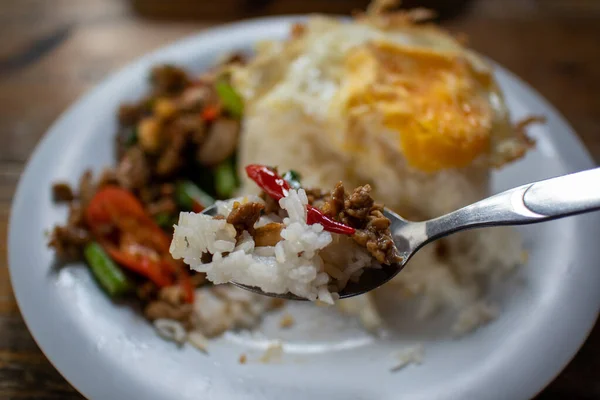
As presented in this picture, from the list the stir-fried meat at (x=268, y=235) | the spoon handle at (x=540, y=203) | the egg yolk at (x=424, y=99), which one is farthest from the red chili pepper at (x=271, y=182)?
the egg yolk at (x=424, y=99)

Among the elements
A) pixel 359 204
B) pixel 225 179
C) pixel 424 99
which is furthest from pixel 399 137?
pixel 225 179

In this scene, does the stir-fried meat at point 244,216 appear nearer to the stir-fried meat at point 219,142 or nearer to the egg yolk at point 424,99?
the egg yolk at point 424,99

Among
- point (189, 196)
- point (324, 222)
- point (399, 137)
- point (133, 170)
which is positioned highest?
point (324, 222)

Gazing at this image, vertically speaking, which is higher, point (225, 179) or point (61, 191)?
point (61, 191)

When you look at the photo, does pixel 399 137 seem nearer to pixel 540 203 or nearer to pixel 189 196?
pixel 540 203

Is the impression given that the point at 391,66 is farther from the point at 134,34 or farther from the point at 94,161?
the point at 134,34

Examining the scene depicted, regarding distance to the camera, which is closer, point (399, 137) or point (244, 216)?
point (244, 216)

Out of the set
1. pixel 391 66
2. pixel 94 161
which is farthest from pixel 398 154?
pixel 94 161

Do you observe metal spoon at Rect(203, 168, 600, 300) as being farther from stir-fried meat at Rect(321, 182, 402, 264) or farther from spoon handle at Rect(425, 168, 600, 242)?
stir-fried meat at Rect(321, 182, 402, 264)

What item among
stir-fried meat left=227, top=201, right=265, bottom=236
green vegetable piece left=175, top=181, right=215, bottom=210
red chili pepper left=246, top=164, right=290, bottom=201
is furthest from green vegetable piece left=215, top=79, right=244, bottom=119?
stir-fried meat left=227, top=201, right=265, bottom=236
